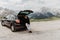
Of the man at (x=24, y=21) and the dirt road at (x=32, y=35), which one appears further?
the man at (x=24, y=21)

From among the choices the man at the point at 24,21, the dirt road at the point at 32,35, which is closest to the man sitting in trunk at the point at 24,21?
the man at the point at 24,21

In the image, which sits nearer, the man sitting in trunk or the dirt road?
the dirt road

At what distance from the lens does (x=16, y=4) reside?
10797mm

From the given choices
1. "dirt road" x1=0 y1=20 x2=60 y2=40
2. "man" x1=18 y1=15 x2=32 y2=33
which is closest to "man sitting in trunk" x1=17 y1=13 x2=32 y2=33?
"man" x1=18 y1=15 x2=32 y2=33

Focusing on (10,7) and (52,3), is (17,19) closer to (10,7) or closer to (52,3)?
(10,7)

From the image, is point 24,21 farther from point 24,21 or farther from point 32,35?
point 32,35

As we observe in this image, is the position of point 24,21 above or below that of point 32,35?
above

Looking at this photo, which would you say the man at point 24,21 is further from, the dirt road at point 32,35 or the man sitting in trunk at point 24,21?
the dirt road at point 32,35

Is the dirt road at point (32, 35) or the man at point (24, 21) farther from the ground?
the man at point (24, 21)

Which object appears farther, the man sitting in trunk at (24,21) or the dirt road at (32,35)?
the man sitting in trunk at (24,21)

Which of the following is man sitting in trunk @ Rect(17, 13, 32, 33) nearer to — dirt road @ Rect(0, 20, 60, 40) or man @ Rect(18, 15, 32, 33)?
man @ Rect(18, 15, 32, 33)

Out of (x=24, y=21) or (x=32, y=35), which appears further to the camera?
(x=24, y=21)

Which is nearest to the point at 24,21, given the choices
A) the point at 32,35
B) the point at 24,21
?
the point at 24,21

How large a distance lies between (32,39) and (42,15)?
19.7 feet
